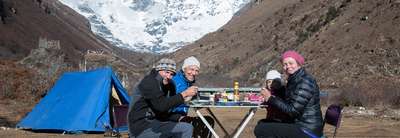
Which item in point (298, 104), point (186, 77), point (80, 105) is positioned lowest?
point (80, 105)

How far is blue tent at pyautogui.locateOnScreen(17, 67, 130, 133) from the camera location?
46.6 ft

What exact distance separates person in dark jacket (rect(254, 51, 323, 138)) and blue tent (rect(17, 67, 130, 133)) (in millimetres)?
7749

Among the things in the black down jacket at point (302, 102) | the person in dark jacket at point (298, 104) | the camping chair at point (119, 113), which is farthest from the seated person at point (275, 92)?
the camping chair at point (119, 113)

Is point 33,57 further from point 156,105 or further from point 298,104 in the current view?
point 298,104

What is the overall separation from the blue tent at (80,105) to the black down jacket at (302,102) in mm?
7868

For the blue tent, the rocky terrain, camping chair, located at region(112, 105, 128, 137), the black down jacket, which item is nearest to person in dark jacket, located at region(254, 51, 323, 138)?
the black down jacket

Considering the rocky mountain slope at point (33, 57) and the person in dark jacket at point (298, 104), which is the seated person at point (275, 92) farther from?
the rocky mountain slope at point (33, 57)

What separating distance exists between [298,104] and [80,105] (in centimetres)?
859

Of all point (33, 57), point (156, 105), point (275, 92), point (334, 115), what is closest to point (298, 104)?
point (334, 115)

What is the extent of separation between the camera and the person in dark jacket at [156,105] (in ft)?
22.6

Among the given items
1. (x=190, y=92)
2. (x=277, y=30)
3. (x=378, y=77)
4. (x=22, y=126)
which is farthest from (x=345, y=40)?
(x=190, y=92)

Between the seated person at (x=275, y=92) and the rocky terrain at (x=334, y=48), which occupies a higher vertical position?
the rocky terrain at (x=334, y=48)

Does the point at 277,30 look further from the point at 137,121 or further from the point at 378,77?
the point at 137,121

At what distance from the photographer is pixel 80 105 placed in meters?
14.4
